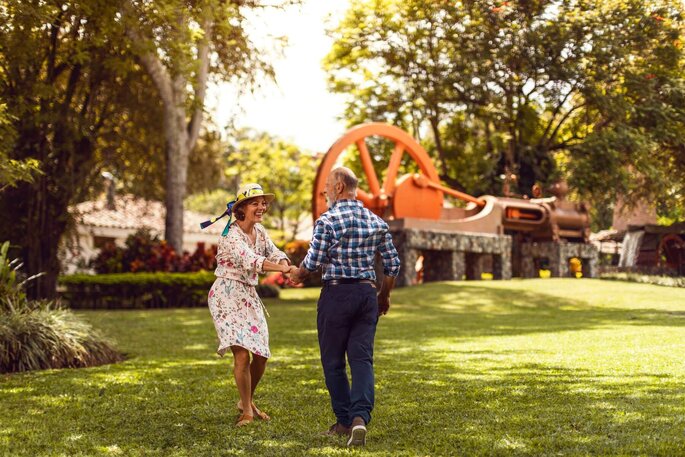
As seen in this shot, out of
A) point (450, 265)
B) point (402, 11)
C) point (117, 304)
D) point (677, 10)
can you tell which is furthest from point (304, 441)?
point (402, 11)

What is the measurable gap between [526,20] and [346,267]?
2461 cm

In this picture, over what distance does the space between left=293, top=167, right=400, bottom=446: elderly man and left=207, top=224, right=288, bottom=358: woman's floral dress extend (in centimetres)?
57

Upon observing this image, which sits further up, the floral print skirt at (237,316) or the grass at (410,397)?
the floral print skirt at (237,316)

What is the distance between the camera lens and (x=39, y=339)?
30.3 feet

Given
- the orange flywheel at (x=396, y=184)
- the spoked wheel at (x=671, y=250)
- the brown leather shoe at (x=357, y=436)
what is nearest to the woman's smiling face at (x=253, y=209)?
the brown leather shoe at (x=357, y=436)

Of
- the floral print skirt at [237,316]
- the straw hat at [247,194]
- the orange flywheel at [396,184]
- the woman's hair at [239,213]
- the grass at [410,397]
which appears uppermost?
the orange flywheel at [396,184]

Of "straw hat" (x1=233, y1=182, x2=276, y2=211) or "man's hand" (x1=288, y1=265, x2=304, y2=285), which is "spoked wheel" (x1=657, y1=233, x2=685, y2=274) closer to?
"straw hat" (x1=233, y1=182, x2=276, y2=211)

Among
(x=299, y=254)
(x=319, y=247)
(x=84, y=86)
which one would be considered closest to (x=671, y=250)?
(x=299, y=254)

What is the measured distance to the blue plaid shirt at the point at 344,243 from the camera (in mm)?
5238

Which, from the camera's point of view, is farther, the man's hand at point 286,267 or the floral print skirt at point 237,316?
the floral print skirt at point 237,316

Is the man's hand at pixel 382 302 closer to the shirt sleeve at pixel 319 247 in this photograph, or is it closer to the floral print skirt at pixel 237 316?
the shirt sleeve at pixel 319 247

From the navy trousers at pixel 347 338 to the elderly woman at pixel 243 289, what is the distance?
59cm

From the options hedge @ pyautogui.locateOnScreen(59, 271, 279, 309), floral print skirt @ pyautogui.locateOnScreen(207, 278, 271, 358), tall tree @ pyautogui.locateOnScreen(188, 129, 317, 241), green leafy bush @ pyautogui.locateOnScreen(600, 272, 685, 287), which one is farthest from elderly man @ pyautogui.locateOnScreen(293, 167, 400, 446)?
tall tree @ pyautogui.locateOnScreen(188, 129, 317, 241)

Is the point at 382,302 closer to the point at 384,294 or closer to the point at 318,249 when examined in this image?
the point at 384,294
